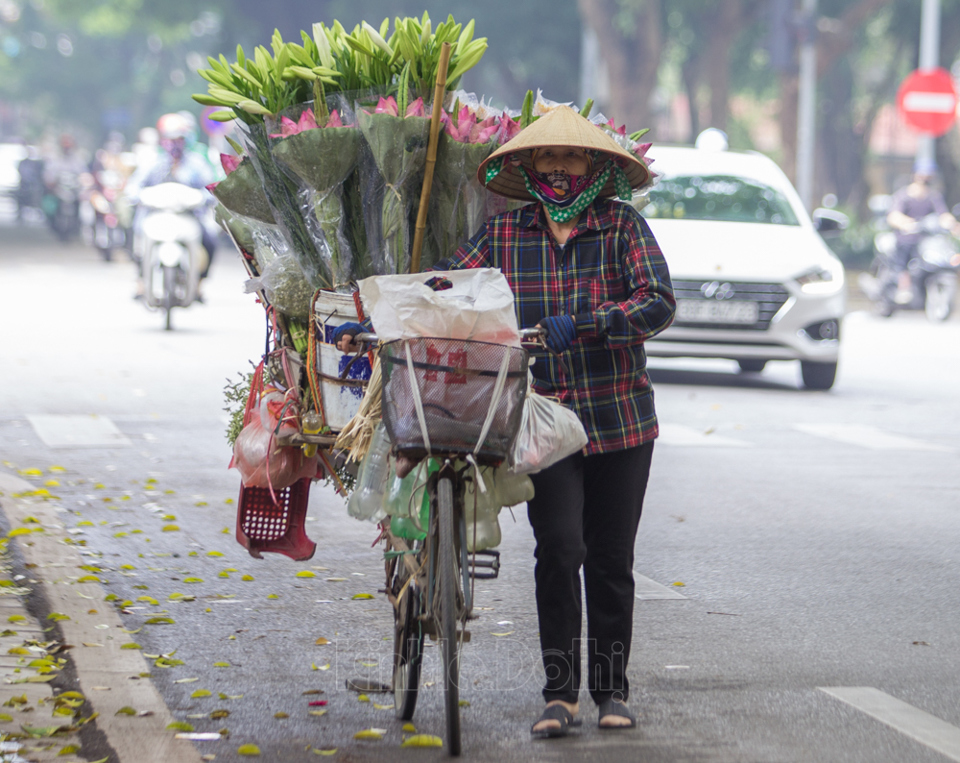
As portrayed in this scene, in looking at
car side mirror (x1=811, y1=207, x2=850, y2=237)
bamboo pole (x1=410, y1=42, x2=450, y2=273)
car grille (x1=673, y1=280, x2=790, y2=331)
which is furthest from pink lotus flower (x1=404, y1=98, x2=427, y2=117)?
car side mirror (x1=811, y1=207, x2=850, y2=237)

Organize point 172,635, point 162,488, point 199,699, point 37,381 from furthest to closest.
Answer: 1. point 37,381
2. point 162,488
3. point 172,635
4. point 199,699

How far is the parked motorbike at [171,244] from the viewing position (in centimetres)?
1477

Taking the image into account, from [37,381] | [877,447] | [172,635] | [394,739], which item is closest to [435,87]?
[394,739]

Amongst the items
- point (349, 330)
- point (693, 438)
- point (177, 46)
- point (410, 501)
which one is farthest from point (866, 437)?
point (177, 46)

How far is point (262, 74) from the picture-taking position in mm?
4238

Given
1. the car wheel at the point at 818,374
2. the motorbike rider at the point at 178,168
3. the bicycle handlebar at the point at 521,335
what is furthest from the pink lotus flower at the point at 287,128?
the motorbike rider at the point at 178,168

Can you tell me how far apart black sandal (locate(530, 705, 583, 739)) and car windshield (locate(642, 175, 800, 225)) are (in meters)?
9.31

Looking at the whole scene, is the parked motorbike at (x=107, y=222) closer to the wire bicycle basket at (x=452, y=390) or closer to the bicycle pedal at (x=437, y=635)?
the bicycle pedal at (x=437, y=635)

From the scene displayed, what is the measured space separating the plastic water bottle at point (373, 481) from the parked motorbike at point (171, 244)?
11178 mm

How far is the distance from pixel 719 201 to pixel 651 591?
8025 millimetres

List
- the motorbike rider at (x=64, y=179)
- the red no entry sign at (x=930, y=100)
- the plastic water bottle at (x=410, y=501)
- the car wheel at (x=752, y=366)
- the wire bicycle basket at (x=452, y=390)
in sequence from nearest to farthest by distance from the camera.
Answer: the wire bicycle basket at (x=452, y=390) → the plastic water bottle at (x=410, y=501) → the car wheel at (x=752, y=366) → the red no entry sign at (x=930, y=100) → the motorbike rider at (x=64, y=179)

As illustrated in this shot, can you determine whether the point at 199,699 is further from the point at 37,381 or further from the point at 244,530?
the point at 37,381

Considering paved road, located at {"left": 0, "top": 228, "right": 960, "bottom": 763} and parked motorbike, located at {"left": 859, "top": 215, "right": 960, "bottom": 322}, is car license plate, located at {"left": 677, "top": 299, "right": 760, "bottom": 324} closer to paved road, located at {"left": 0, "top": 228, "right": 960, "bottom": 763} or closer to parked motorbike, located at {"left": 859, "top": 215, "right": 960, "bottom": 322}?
paved road, located at {"left": 0, "top": 228, "right": 960, "bottom": 763}

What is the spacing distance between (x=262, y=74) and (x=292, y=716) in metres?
1.77
